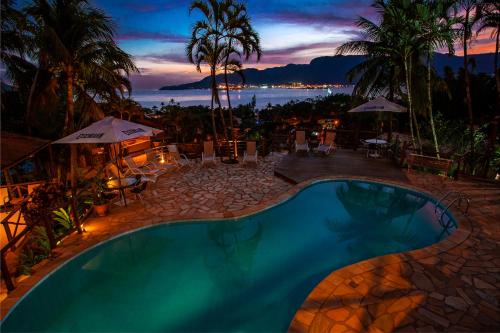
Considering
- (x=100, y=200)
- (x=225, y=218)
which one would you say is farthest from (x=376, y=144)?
(x=100, y=200)

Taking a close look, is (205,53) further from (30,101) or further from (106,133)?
(30,101)

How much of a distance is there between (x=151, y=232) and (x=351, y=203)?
6410 millimetres

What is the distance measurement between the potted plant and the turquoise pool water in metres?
1.43

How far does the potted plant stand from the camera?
770 centimetres

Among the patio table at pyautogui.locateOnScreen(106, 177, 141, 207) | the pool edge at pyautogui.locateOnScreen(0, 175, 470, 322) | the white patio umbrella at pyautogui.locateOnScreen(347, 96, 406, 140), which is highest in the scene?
the white patio umbrella at pyautogui.locateOnScreen(347, 96, 406, 140)

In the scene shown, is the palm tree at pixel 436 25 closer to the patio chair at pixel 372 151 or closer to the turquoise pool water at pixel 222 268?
the patio chair at pixel 372 151

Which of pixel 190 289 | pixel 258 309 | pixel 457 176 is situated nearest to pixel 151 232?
pixel 190 289

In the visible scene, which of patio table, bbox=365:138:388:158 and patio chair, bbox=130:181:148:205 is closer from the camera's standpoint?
patio chair, bbox=130:181:148:205

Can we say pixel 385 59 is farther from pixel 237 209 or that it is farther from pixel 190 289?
pixel 190 289

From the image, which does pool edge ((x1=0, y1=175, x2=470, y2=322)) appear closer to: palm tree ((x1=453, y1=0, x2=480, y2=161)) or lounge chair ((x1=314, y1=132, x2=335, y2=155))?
lounge chair ((x1=314, y1=132, x2=335, y2=155))

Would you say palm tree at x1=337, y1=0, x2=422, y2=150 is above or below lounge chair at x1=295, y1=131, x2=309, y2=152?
above

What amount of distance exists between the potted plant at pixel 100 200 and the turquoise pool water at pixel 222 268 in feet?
4.70

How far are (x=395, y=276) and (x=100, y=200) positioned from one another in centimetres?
765

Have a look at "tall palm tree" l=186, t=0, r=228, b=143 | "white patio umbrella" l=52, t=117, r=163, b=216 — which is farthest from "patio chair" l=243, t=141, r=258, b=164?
"white patio umbrella" l=52, t=117, r=163, b=216
